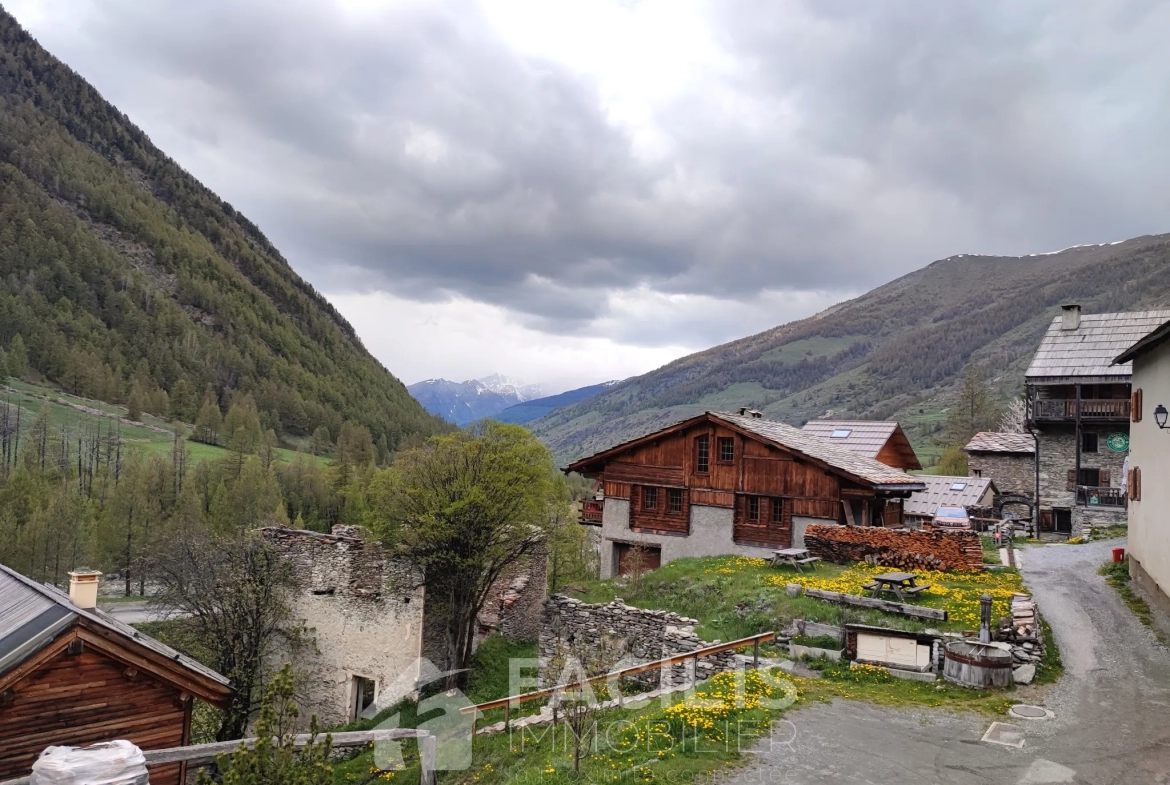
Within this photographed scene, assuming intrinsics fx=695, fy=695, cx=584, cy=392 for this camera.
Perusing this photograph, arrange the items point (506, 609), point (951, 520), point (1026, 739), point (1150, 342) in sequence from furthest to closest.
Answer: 1. point (951, 520)
2. point (506, 609)
3. point (1150, 342)
4. point (1026, 739)

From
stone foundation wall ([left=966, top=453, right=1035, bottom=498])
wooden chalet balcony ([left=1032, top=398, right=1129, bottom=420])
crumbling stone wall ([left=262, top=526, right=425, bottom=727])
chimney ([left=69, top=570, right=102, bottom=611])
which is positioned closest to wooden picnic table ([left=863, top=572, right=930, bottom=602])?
crumbling stone wall ([left=262, top=526, right=425, bottom=727])

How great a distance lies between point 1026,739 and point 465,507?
16.0 meters

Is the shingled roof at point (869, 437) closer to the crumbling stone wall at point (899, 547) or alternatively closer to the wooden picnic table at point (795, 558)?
the crumbling stone wall at point (899, 547)

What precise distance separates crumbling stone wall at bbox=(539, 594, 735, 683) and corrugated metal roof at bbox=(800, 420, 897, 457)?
26.8 meters

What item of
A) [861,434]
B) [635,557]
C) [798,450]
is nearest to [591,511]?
[635,557]

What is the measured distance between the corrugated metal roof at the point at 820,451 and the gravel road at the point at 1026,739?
12.3m

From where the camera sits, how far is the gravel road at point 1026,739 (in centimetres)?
1006

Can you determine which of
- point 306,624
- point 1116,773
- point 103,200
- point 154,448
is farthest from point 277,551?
point 103,200

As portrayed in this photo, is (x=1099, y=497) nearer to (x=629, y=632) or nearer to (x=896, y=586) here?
(x=896, y=586)

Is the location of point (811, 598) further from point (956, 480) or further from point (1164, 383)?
point (956, 480)

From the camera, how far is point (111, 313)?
157625mm

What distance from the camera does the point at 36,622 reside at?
13.5 meters

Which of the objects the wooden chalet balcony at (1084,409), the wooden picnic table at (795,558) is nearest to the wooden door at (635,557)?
the wooden picnic table at (795,558)

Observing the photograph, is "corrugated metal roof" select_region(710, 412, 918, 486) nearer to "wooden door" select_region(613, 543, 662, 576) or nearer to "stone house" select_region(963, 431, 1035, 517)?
"wooden door" select_region(613, 543, 662, 576)
